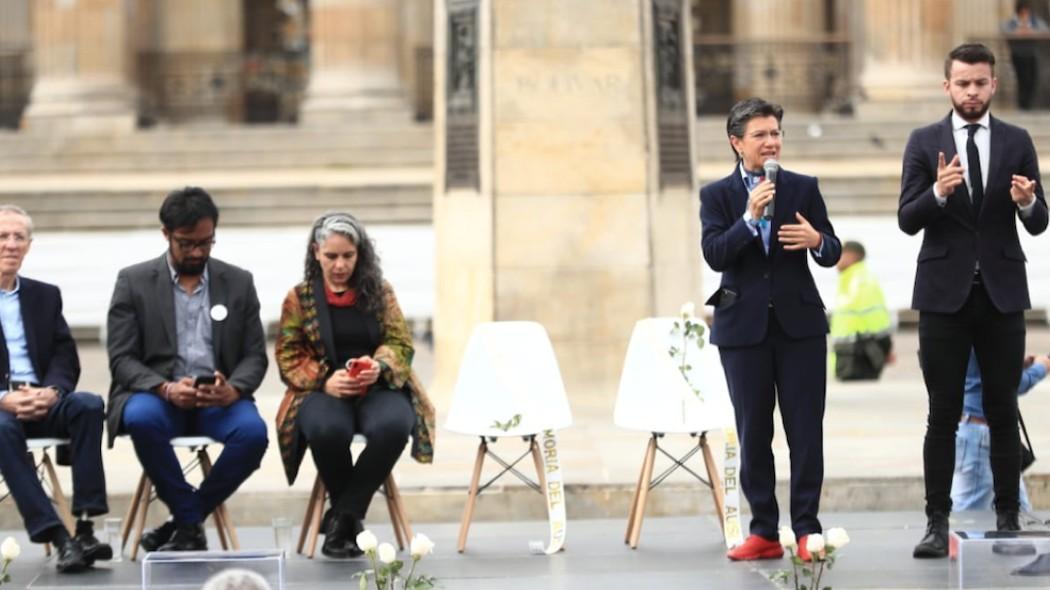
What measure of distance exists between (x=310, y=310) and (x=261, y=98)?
30.3m

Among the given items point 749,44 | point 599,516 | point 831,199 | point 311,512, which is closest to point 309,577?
point 311,512

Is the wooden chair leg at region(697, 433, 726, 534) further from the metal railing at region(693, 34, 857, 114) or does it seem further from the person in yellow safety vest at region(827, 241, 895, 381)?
the metal railing at region(693, 34, 857, 114)

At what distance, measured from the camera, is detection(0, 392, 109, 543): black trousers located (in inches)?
345

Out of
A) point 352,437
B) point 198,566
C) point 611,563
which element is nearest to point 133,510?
point 352,437

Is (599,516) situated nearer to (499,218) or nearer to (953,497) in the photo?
(953,497)

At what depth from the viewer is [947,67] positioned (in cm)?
843

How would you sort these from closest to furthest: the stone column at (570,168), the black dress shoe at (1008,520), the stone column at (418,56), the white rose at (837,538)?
the white rose at (837,538)
the black dress shoe at (1008,520)
the stone column at (570,168)
the stone column at (418,56)

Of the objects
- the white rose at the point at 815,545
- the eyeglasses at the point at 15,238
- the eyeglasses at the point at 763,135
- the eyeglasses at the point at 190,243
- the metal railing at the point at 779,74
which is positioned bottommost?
the white rose at the point at 815,545

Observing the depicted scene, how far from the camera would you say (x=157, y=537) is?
920cm

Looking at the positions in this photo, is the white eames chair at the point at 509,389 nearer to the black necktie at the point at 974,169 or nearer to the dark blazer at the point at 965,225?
the dark blazer at the point at 965,225

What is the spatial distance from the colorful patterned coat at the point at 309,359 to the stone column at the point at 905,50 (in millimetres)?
24852

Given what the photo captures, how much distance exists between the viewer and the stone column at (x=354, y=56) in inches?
1352

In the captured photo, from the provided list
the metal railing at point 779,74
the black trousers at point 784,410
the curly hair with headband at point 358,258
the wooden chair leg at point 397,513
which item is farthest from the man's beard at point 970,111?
Answer: the metal railing at point 779,74

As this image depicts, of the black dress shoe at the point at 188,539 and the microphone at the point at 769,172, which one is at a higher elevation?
the microphone at the point at 769,172
